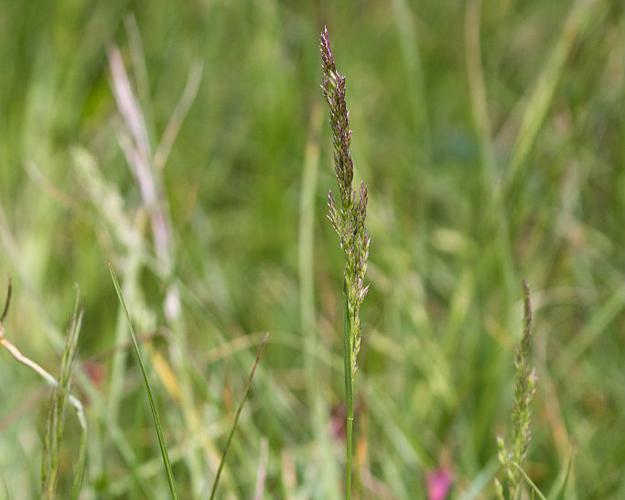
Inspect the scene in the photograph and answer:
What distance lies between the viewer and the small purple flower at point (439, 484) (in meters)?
1.19

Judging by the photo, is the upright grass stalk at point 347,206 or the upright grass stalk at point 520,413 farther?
the upright grass stalk at point 520,413

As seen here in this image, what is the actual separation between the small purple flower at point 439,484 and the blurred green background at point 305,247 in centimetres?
4

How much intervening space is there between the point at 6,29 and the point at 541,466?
5.36ft

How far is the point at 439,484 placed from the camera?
120 centimetres

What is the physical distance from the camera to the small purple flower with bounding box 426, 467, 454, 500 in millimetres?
1189

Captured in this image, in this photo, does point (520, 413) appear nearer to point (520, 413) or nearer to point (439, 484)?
point (520, 413)

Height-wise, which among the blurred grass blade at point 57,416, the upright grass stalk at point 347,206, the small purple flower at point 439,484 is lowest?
the small purple flower at point 439,484

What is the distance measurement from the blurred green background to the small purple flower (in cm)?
4

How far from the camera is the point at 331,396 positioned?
1.58m

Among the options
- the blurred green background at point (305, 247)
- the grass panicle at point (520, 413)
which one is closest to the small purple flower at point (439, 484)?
the blurred green background at point (305, 247)

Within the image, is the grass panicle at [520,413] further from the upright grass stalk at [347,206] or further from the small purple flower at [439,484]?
the small purple flower at [439,484]

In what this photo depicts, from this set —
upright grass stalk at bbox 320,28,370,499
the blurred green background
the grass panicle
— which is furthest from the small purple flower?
upright grass stalk at bbox 320,28,370,499

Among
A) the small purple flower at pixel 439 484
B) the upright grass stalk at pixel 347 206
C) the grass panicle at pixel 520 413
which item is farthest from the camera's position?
the small purple flower at pixel 439 484

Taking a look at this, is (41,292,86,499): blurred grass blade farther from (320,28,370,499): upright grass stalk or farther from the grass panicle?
the grass panicle
